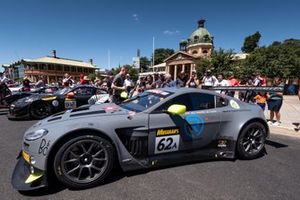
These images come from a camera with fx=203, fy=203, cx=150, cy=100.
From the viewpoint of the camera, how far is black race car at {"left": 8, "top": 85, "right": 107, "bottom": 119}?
22.2 feet

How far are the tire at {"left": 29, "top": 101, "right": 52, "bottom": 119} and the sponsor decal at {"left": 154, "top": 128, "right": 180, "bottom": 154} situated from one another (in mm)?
5546

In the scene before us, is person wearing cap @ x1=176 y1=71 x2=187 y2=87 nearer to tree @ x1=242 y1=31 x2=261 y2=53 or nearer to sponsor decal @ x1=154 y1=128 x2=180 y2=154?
sponsor decal @ x1=154 y1=128 x2=180 y2=154

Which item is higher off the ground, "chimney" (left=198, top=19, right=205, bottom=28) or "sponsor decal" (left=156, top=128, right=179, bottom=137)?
"chimney" (left=198, top=19, right=205, bottom=28)

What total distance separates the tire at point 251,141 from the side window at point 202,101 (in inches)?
30.4

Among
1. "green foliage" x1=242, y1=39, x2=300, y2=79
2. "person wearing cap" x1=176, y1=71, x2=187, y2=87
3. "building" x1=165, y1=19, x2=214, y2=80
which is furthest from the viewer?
"building" x1=165, y1=19, x2=214, y2=80

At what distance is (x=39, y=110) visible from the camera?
703 centimetres

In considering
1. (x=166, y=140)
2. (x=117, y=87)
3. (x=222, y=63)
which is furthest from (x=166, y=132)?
(x=222, y=63)

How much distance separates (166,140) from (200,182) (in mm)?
749

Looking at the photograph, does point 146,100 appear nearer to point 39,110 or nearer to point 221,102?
point 221,102

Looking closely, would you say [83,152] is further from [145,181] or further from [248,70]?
[248,70]

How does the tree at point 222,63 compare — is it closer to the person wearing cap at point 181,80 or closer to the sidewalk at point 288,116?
the sidewalk at point 288,116

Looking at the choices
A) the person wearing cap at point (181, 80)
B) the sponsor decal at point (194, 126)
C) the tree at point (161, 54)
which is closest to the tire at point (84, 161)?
the sponsor decal at point (194, 126)

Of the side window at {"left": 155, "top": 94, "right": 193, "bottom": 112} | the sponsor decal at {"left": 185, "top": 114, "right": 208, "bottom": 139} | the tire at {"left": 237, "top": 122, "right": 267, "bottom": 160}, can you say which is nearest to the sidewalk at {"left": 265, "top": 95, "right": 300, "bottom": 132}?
the tire at {"left": 237, "top": 122, "right": 267, "bottom": 160}

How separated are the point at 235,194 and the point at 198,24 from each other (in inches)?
2998
